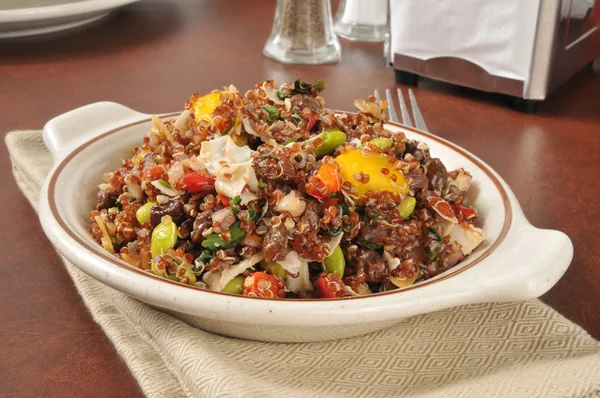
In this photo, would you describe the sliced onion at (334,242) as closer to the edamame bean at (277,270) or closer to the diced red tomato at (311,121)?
the edamame bean at (277,270)

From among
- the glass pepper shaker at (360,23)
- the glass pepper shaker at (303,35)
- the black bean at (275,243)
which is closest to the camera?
the black bean at (275,243)

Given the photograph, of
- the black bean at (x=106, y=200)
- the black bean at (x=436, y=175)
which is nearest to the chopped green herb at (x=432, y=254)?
the black bean at (x=436, y=175)

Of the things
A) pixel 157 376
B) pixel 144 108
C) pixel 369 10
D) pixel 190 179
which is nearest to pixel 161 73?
pixel 144 108

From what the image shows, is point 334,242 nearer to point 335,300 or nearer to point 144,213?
point 335,300

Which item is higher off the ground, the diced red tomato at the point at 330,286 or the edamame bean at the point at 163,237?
the edamame bean at the point at 163,237

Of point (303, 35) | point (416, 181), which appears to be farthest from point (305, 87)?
point (303, 35)
